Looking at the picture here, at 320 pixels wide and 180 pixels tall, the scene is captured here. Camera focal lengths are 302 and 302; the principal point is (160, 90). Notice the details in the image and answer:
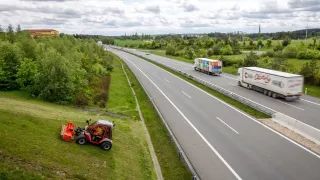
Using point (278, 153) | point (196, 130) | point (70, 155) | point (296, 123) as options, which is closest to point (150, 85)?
point (196, 130)

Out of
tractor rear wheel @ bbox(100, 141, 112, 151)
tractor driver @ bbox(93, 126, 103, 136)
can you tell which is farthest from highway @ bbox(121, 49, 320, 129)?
tractor driver @ bbox(93, 126, 103, 136)

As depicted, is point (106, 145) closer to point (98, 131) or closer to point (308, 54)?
point (98, 131)

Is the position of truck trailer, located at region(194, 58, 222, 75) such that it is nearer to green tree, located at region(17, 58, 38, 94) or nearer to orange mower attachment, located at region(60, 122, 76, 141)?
green tree, located at region(17, 58, 38, 94)

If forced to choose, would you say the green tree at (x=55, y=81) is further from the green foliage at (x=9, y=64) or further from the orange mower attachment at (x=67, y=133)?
the orange mower attachment at (x=67, y=133)

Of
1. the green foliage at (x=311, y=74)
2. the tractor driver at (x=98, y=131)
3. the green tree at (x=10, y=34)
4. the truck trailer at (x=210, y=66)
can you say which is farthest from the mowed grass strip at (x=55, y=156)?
the green tree at (x=10, y=34)

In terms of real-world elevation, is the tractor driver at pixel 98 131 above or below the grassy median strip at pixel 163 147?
above

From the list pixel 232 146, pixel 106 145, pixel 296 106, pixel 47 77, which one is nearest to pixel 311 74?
pixel 296 106
